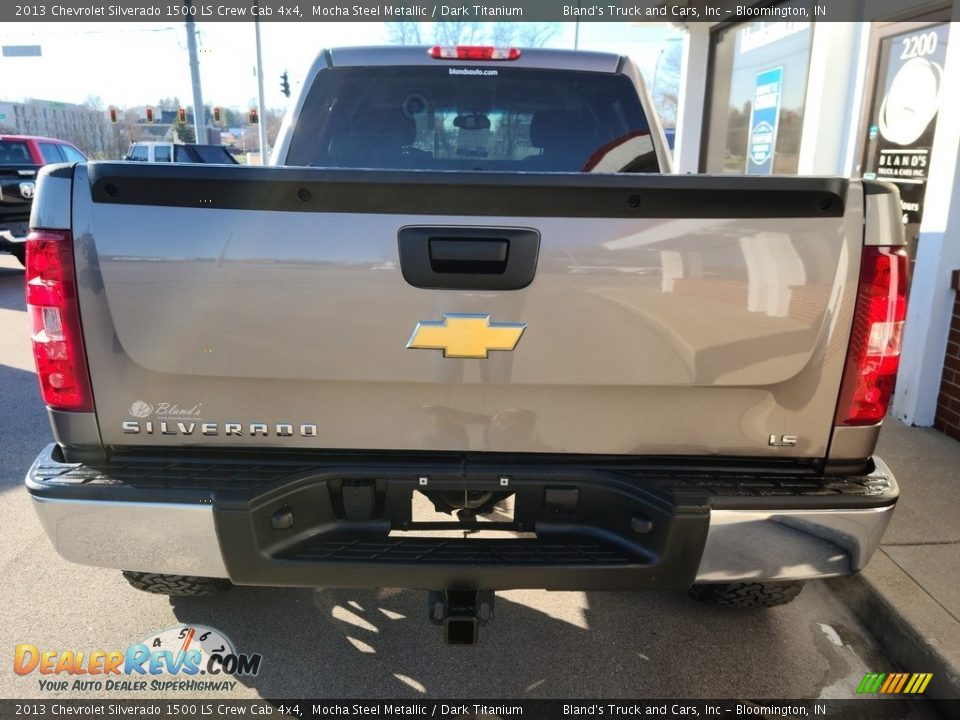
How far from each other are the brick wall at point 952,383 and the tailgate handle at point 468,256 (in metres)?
3.82

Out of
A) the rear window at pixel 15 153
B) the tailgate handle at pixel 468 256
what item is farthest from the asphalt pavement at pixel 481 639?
the rear window at pixel 15 153

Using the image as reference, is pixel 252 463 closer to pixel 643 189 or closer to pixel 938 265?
pixel 643 189

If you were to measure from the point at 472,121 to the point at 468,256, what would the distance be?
1.67 metres

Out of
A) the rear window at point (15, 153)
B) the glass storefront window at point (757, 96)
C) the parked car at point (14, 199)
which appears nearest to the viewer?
the glass storefront window at point (757, 96)

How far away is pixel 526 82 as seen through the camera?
3275 millimetres

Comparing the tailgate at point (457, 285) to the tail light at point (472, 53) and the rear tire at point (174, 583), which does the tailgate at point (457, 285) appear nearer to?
the rear tire at point (174, 583)

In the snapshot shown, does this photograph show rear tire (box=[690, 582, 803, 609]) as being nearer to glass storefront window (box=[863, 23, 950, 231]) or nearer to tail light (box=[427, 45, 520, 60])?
tail light (box=[427, 45, 520, 60])

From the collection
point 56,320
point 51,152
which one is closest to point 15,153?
point 51,152

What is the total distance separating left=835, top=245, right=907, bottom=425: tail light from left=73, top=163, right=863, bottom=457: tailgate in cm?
4

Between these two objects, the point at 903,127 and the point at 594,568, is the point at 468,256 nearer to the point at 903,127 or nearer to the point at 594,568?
the point at 594,568

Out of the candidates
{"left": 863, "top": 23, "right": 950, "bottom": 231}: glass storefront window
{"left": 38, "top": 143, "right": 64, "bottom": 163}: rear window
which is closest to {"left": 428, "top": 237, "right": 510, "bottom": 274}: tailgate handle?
{"left": 863, "top": 23, "right": 950, "bottom": 231}: glass storefront window

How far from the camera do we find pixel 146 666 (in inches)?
103

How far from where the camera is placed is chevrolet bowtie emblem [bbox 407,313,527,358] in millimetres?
1916

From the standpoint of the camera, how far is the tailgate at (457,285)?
188 cm
